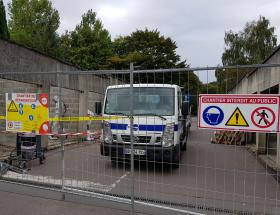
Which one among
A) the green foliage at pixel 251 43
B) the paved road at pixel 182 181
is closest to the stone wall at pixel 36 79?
the paved road at pixel 182 181

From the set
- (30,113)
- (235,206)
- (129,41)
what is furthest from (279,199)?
(129,41)

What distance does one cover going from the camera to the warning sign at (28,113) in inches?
217

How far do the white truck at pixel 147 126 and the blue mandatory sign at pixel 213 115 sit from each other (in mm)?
2294

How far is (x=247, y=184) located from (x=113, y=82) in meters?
3.83

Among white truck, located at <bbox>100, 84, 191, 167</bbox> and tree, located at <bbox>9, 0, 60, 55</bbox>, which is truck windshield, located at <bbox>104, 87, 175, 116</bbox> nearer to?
white truck, located at <bbox>100, 84, 191, 167</bbox>

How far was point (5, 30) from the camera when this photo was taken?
18641 millimetres

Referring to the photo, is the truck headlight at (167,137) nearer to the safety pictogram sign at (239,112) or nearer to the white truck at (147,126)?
the white truck at (147,126)

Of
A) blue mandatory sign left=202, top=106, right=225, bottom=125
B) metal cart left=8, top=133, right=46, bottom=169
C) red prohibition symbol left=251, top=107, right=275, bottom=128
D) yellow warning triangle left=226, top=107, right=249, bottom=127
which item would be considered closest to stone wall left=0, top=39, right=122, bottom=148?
metal cart left=8, top=133, right=46, bottom=169

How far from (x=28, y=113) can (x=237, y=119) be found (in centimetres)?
374

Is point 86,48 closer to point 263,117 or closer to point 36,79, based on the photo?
point 36,79

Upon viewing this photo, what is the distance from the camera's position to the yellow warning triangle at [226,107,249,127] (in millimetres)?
4047

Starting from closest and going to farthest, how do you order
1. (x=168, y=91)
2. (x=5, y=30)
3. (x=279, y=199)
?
(x=279, y=199), (x=168, y=91), (x=5, y=30)

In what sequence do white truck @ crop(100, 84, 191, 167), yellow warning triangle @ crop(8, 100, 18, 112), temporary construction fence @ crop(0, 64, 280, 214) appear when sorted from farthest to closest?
white truck @ crop(100, 84, 191, 167)
yellow warning triangle @ crop(8, 100, 18, 112)
temporary construction fence @ crop(0, 64, 280, 214)

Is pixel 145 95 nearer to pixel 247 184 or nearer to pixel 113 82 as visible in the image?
pixel 113 82
